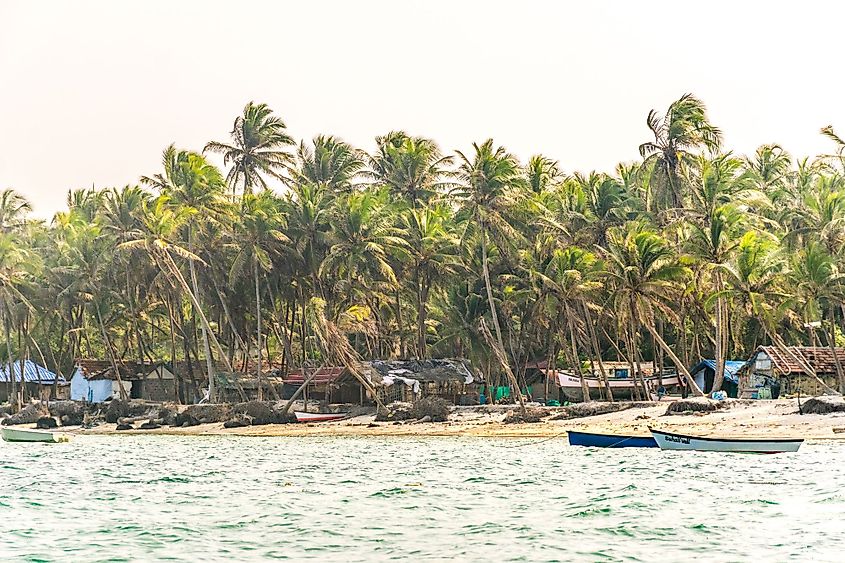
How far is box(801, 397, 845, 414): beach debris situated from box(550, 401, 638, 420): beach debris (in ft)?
28.0

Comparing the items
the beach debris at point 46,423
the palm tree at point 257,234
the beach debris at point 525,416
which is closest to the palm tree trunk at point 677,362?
the beach debris at point 525,416

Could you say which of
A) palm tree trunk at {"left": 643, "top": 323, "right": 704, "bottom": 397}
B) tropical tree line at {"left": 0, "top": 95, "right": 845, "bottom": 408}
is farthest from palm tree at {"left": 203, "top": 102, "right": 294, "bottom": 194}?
palm tree trunk at {"left": 643, "top": 323, "right": 704, "bottom": 397}

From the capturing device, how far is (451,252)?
58000 mm

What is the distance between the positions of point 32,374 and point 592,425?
153ft

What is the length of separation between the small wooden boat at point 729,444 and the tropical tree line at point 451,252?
51.7 feet

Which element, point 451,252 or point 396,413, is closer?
point 396,413

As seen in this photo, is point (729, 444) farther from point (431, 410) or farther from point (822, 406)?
point (431, 410)

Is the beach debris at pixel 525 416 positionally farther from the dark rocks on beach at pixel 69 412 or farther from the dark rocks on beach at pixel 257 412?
the dark rocks on beach at pixel 69 412

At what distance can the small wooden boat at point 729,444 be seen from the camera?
27.7m

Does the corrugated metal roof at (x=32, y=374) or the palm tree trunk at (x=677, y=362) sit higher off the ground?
the corrugated metal roof at (x=32, y=374)

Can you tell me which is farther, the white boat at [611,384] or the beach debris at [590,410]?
the white boat at [611,384]

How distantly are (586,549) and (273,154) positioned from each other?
158 feet

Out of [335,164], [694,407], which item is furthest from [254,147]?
[694,407]

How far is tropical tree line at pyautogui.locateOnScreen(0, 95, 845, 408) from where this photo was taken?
48750 mm
